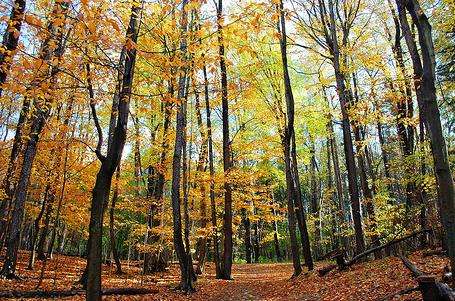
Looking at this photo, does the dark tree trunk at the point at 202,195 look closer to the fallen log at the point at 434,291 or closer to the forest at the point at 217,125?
the forest at the point at 217,125

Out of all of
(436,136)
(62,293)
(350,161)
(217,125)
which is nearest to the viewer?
(436,136)

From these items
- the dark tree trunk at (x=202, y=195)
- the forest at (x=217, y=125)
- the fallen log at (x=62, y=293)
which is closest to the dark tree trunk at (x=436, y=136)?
the forest at (x=217, y=125)

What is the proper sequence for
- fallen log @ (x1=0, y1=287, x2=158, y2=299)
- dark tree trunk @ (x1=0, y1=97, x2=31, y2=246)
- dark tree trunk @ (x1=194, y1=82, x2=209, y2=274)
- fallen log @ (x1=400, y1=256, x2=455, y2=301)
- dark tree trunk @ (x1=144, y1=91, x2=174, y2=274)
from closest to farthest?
fallen log @ (x1=400, y1=256, x2=455, y2=301)
fallen log @ (x1=0, y1=287, x2=158, y2=299)
dark tree trunk @ (x1=0, y1=97, x2=31, y2=246)
dark tree trunk @ (x1=144, y1=91, x2=174, y2=274)
dark tree trunk @ (x1=194, y1=82, x2=209, y2=274)

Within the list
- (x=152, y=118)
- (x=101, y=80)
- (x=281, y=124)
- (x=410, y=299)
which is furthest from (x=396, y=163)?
(x=152, y=118)

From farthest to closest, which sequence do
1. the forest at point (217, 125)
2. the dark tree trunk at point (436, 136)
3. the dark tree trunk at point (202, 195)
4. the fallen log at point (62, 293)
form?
the dark tree trunk at point (202, 195)
the fallen log at point (62, 293)
the forest at point (217, 125)
the dark tree trunk at point (436, 136)

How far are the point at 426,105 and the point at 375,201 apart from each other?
13.0m

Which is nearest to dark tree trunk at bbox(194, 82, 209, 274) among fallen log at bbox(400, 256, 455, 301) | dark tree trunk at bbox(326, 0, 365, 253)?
dark tree trunk at bbox(326, 0, 365, 253)

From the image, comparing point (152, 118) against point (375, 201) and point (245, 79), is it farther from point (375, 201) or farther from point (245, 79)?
point (375, 201)

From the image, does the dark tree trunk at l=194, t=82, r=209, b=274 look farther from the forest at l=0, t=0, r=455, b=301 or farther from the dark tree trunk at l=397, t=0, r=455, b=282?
the dark tree trunk at l=397, t=0, r=455, b=282

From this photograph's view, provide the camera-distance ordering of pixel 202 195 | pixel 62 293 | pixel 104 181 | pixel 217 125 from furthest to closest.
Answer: pixel 217 125 → pixel 202 195 → pixel 62 293 → pixel 104 181

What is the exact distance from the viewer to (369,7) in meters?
18.1

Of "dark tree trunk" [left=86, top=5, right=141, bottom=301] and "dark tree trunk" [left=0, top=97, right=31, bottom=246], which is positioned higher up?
"dark tree trunk" [left=0, top=97, right=31, bottom=246]

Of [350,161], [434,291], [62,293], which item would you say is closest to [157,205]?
[62,293]

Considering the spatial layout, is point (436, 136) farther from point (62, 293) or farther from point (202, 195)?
point (202, 195)
